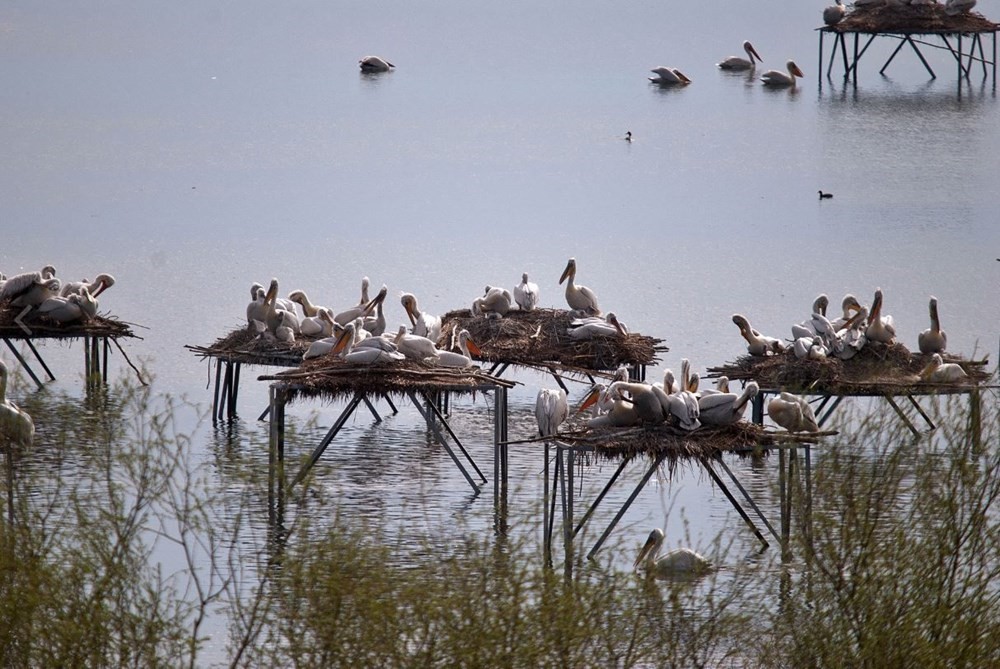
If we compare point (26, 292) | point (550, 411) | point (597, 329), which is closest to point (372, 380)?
point (550, 411)

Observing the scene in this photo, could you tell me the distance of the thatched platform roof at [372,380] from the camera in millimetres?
15938

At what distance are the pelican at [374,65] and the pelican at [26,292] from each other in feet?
139

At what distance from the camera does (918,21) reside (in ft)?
139

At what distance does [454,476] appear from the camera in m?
17.8

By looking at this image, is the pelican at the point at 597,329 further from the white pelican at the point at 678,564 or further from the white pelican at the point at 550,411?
the white pelican at the point at 678,564

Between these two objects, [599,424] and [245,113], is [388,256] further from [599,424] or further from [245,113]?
[245,113]

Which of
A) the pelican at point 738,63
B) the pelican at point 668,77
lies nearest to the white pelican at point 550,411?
the pelican at point 668,77

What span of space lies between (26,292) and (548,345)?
557 centimetres

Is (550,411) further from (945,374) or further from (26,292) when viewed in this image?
(26,292)

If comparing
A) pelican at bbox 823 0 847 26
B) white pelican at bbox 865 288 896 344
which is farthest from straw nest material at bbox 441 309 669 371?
pelican at bbox 823 0 847 26

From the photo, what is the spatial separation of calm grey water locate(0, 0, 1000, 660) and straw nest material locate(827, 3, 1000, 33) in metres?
3.23

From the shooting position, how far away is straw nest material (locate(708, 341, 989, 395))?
58.1ft

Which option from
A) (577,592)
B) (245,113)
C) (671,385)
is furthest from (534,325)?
(245,113)

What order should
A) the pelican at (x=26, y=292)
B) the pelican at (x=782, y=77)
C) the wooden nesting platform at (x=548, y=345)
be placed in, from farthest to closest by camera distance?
the pelican at (x=782, y=77)
the pelican at (x=26, y=292)
the wooden nesting platform at (x=548, y=345)
